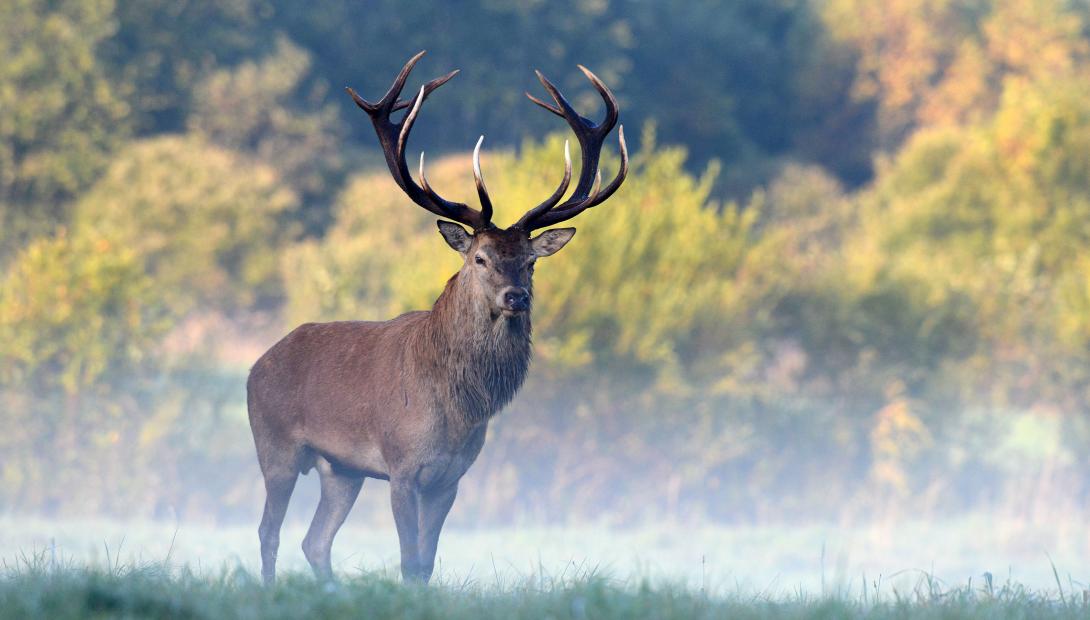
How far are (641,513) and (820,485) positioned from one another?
10.1 feet

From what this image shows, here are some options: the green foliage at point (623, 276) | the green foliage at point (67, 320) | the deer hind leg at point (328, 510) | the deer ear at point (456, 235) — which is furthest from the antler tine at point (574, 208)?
the green foliage at point (67, 320)

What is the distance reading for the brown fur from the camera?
29.2 feet

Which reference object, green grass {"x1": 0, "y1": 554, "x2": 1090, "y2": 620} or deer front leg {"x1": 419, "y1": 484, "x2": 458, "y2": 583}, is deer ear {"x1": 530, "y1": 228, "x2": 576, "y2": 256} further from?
green grass {"x1": 0, "y1": 554, "x2": 1090, "y2": 620}

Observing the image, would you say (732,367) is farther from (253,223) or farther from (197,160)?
(197,160)

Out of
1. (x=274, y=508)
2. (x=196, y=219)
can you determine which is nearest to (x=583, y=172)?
(x=274, y=508)

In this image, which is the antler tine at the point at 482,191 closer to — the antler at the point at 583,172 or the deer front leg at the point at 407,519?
the antler at the point at 583,172

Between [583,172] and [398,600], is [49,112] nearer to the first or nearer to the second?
[583,172]

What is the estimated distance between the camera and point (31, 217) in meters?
35.8

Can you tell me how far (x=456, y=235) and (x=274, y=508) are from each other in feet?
7.03

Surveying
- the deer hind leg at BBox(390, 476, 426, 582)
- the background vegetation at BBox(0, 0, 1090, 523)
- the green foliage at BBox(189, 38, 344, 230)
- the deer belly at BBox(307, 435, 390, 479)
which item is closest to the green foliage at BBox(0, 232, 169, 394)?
the background vegetation at BBox(0, 0, 1090, 523)

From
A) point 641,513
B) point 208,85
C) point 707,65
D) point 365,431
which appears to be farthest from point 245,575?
point 707,65

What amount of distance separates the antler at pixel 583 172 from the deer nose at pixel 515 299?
50 centimetres

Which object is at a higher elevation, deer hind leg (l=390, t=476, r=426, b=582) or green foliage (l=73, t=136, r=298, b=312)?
green foliage (l=73, t=136, r=298, b=312)

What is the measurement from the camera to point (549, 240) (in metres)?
9.26
